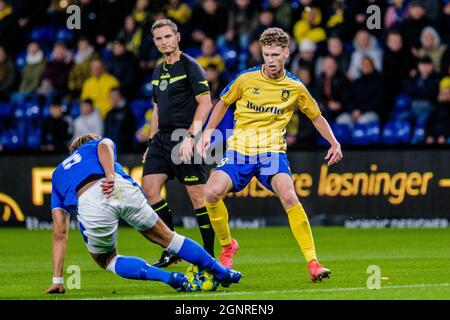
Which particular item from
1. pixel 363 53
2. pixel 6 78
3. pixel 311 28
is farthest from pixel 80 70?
pixel 363 53

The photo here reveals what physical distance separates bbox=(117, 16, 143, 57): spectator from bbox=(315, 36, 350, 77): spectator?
378cm

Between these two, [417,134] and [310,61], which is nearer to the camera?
[417,134]

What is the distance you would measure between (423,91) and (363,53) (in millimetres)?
1376

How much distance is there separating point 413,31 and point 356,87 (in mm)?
1474

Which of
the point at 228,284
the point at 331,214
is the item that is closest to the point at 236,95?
the point at 228,284

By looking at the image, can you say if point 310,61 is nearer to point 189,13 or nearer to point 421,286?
point 189,13

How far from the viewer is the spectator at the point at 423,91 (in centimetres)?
1838

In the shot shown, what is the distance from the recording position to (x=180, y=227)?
61.0 feet

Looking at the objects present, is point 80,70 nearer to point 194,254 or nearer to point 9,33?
point 9,33

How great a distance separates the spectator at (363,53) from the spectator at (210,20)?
2.82 meters

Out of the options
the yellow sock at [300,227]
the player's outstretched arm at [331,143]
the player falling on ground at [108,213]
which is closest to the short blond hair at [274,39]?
the player's outstretched arm at [331,143]

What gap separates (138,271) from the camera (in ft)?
29.8

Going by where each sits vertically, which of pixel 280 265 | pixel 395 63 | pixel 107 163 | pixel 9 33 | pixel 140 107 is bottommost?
pixel 280 265

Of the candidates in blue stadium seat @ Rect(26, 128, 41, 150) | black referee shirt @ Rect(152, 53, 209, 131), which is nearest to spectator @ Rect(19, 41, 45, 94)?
blue stadium seat @ Rect(26, 128, 41, 150)
